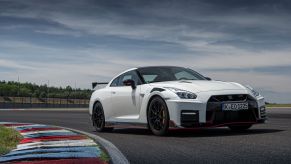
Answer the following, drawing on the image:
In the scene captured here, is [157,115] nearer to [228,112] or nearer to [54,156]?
[228,112]

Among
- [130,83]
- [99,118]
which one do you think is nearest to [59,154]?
[130,83]

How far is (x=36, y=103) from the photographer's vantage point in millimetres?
60844

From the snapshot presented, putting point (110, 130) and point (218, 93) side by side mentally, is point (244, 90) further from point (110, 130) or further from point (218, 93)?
point (110, 130)

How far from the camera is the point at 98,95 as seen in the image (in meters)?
11.8

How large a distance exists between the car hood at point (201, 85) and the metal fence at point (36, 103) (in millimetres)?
50426

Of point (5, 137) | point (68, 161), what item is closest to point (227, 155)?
point (68, 161)

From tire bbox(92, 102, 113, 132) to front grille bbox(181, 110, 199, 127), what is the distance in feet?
10.2

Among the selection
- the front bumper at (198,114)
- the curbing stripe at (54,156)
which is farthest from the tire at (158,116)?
the curbing stripe at (54,156)

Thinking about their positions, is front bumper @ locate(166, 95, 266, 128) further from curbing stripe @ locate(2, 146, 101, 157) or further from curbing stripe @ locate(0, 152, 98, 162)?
curbing stripe @ locate(0, 152, 98, 162)

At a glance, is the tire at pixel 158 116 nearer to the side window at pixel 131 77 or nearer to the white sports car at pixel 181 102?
the white sports car at pixel 181 102

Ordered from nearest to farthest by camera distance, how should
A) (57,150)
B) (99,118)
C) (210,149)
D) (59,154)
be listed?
(59,154) → (210,149) → (57,150) → (99,118)

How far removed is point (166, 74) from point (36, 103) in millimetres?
52303

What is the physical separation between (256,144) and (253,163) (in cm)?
183

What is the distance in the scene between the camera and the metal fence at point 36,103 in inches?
2335
